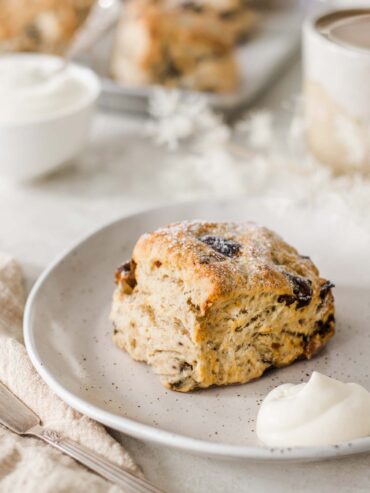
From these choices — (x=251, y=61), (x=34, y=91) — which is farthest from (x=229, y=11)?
(x=34, y=91)

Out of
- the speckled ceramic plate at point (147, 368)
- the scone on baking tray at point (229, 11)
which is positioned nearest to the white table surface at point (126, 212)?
the speckled ceramic plate at point (147, 368)

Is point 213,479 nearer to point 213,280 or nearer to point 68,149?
point 213,280

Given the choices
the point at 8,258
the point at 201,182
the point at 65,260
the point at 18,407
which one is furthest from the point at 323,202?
the point at 18,407

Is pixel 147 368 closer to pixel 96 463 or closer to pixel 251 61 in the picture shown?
pixel 96 463

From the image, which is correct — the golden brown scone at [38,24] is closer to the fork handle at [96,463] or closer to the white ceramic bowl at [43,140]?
the white ceramic bowl at [43,140]

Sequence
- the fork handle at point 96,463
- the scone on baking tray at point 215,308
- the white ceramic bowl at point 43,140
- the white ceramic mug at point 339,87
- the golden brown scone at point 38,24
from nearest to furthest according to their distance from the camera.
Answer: the fork handle at point 96,463 < the scone on baking tray at point 215,308 < the white ceramic mug at point 339,87 < the white ceramic bowl at point 43,140 < the golden brown scone at point 38,24
